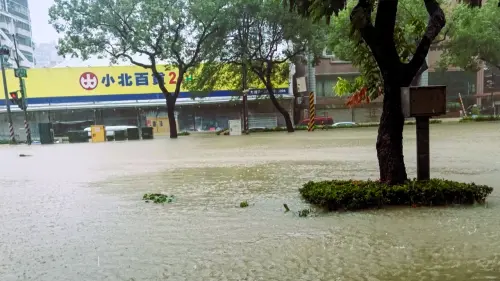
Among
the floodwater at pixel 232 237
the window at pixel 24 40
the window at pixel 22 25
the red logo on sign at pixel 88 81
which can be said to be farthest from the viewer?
the window at pixel 22 25

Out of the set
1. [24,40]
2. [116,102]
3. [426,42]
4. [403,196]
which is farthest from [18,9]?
[403,196]

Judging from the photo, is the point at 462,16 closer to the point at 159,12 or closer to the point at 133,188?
the point at 159,12

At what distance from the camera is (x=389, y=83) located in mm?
5312

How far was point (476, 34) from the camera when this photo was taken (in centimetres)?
2411

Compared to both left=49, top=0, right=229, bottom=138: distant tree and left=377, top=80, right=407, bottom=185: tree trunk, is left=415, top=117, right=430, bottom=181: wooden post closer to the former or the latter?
left=377, top=80, right=407, bottom=185: tree trunk

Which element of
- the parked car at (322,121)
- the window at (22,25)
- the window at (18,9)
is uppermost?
the window at (18,9)

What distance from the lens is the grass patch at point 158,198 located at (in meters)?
6.02

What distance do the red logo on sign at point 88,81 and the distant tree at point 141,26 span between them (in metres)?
9.72

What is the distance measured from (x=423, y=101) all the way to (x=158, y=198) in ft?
12.7

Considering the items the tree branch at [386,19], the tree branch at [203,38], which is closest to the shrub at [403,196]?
the tree branch at [386,19]

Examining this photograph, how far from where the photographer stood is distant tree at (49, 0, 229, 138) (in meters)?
23.5

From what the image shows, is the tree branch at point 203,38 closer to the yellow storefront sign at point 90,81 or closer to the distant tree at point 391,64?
the yellow storefront sign at point 90,81

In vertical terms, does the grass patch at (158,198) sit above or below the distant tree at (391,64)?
below

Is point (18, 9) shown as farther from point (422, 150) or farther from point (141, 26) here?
point (422, 150)
